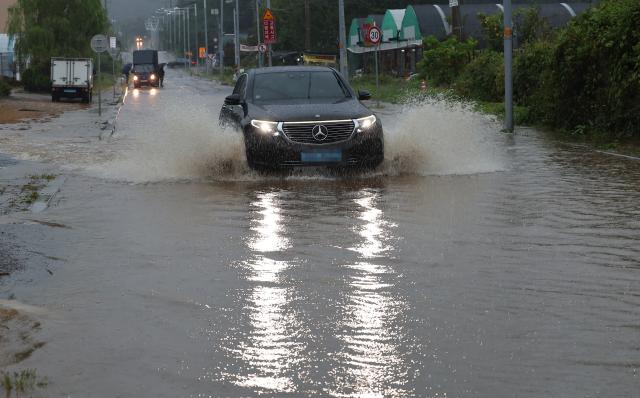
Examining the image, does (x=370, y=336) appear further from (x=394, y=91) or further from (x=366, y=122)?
(x=394, y=91)

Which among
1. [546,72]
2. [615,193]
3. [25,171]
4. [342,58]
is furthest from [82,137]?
[342,58]

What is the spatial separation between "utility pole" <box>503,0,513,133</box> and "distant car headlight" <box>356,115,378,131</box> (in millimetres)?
8994

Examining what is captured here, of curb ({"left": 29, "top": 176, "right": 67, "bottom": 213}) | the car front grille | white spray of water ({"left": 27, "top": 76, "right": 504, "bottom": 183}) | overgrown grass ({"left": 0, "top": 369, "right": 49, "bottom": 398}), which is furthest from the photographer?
white spray of water ({"left": 27, "top": 76, "right": 504, "bottom": 183})

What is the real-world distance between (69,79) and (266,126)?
37.7 metres

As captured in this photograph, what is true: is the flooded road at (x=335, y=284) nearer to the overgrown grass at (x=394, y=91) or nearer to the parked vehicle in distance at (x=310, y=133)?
the parked vehicle in distance at (x=310, y=133)

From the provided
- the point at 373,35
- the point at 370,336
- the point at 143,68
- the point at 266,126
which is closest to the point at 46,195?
the point at 266,126

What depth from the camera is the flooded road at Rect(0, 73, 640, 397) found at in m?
5.80

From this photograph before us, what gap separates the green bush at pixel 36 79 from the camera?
58688mm

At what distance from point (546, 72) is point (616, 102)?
3565 mm

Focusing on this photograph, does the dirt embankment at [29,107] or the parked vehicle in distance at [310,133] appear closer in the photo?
the parked vehicle in distance at [310,133]

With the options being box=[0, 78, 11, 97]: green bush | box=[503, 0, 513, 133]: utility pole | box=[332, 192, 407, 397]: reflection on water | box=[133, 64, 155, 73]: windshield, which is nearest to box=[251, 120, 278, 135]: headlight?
box=[332, 192, 407, 397]: reflection on water

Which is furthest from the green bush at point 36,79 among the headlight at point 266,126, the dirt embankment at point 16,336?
the dirt embankment at point 16,336

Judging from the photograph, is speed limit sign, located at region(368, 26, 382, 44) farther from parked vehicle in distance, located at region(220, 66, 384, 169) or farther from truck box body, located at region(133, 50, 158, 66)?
truck box body, located at region(133, 50, 158, 66)

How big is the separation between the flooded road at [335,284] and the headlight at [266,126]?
2.35ft
